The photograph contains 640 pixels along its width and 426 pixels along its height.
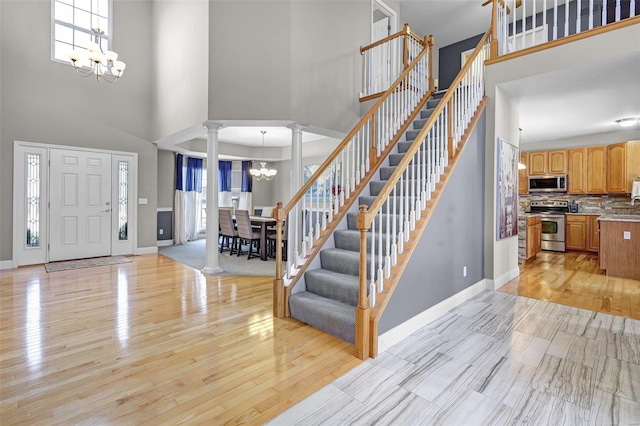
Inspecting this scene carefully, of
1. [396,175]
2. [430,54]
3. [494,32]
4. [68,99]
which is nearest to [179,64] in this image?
[68,99]

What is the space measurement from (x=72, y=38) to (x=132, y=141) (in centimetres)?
205

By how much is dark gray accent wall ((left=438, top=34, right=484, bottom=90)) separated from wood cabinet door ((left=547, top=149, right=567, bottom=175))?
9.87ft

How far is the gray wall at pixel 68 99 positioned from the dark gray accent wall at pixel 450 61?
703cm

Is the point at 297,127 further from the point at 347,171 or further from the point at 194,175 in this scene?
the point at 194,175

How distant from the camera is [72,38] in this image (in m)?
5.96

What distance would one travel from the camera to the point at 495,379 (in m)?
2.13

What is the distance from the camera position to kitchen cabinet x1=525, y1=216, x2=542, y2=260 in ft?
19.9

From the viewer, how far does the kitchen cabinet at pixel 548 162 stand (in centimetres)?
732

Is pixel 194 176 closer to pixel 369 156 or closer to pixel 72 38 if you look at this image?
pixel 72 38

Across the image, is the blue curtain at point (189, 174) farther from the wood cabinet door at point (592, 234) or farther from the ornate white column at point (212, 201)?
the wood cabinet door at point (592, 234)

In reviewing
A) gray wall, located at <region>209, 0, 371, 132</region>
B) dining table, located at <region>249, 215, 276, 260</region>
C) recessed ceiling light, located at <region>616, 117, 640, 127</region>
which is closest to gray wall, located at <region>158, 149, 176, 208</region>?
dining table, located at <region>249, 215, 276, 260</region>

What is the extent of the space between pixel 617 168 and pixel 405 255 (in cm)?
671

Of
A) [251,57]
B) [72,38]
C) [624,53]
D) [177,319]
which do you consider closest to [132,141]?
[72,38]

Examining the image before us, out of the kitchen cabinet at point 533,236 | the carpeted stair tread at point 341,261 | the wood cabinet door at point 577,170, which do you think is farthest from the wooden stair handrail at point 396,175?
the wood cabinet door at point 577,170
